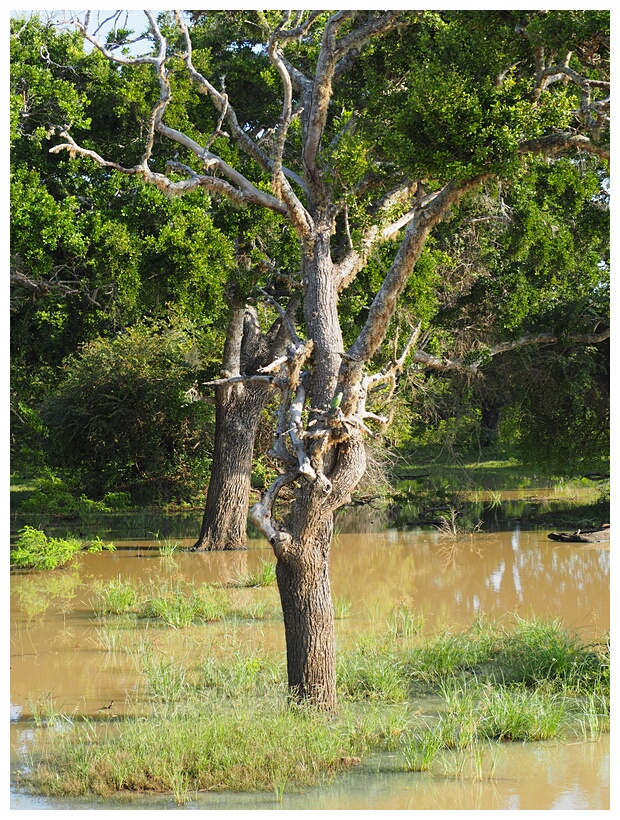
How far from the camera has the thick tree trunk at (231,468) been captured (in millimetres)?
15898

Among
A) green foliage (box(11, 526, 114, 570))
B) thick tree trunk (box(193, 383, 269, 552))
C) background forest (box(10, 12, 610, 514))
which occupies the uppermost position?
background forest (box(10, 12, 610, 514))

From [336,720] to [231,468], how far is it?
912 centimetres

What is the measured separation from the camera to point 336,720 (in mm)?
7047

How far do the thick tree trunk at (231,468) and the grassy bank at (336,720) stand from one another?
675 centimetres

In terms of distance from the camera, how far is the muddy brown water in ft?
18.9

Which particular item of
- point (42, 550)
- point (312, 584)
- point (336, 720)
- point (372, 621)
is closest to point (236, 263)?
point (42, 550)

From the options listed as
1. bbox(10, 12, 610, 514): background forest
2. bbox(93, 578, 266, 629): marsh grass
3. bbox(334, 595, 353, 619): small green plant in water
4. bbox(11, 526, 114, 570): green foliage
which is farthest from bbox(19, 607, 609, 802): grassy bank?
bbox(11, 526, 114, 570): green foliage

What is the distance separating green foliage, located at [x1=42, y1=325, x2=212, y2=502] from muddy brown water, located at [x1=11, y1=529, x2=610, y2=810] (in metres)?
3.14

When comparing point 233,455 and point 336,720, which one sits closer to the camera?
point 336,720

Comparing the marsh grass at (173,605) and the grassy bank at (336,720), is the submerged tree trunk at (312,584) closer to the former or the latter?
the grassy bank at (336,720)

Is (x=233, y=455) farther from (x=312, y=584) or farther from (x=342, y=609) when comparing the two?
(x=312, y=584)

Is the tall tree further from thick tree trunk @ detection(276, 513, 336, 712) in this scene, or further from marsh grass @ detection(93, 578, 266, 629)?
marsh grass @ detection(93, 578, 266, 629)
